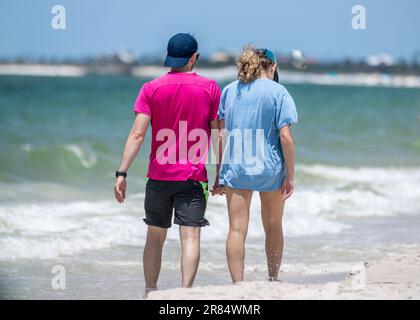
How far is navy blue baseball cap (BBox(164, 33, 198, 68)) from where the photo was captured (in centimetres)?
547

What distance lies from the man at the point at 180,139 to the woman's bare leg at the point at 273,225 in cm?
48

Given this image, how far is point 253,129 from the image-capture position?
5.64 m

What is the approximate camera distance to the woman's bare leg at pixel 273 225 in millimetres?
5766

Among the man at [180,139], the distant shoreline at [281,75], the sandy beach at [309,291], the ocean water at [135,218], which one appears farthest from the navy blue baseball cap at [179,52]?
the distant shoreline at [281,75]

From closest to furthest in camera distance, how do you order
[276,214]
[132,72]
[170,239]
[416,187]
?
[276,214] < [170,239] < [416,187] < [132,72]

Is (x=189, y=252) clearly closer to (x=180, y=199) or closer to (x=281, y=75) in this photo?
(x=180, y=199)

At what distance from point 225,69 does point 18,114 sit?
6741cm

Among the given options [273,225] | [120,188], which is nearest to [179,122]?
[120,188]

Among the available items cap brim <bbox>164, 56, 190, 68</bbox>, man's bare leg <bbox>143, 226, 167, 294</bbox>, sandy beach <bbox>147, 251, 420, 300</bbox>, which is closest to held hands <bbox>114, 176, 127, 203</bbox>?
man's bare leg <bbox>143, 226, 167, 294</bbox>

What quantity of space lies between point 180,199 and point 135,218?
468cm

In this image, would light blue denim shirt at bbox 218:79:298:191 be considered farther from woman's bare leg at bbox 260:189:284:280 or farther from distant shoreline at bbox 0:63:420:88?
distant shoreline at bbox 0:63:420:88
